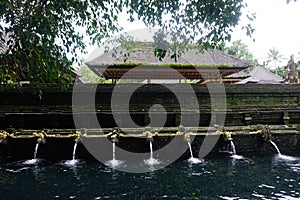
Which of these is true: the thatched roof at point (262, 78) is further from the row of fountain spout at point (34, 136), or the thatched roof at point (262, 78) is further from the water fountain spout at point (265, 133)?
the row of fountain spout at point (34, 136)

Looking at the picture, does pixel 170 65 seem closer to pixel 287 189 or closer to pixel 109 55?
pixel 109 55

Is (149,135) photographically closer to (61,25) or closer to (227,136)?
(227,136)

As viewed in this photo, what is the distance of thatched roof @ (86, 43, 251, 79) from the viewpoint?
35.6 ft

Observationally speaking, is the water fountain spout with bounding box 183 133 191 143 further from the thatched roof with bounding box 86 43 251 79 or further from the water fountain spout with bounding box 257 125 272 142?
the thatched roof with bounding box 86 43 251 79

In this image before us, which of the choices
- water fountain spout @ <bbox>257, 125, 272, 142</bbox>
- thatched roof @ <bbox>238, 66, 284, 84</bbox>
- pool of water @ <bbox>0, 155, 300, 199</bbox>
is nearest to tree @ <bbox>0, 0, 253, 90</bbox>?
pool of water @ <bbox>0, 155, 300, 199</bbox>

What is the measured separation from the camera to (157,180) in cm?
591

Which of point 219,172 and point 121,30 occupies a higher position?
point 121,30

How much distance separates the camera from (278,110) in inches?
367

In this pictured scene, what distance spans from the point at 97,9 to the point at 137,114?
5042 millimetres

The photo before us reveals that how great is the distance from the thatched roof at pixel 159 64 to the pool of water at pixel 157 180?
183 inches

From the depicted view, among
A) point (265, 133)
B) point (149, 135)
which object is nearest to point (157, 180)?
Result: point (149, 135)

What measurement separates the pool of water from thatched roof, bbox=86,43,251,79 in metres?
4.64

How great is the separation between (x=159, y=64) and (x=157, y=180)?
6044 millimetres

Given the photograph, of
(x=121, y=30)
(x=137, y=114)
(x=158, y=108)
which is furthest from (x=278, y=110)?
(x=121, y=30)
